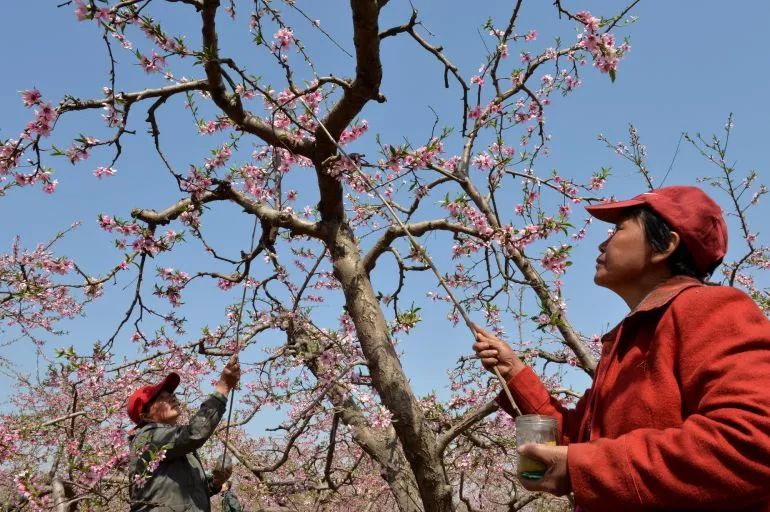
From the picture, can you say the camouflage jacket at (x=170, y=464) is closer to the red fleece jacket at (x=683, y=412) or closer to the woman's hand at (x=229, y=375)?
the woman's hand at (x=229, y=375)

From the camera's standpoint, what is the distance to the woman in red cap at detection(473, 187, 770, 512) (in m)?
0.97

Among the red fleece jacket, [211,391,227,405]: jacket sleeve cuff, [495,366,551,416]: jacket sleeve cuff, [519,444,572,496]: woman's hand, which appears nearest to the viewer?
the red fleece jacket

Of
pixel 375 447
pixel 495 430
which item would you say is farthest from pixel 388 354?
pixel 495 430

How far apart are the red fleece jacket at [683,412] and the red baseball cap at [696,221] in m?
0.12

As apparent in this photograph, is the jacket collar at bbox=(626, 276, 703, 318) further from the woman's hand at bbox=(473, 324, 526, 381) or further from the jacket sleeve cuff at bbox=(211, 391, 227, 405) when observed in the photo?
the jacket sleeve cuff at bbox=(211, 391, 227, 405)

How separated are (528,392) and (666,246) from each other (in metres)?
0.60

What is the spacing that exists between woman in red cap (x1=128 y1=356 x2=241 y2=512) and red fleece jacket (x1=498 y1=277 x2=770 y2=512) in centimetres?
228

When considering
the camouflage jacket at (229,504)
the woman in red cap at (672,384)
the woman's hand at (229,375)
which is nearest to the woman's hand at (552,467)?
the woman in red cap at (672,384)

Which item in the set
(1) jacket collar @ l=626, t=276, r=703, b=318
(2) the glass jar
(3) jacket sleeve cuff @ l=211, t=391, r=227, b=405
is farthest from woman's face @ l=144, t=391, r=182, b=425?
(1) jacket collar @ l=626, t=276, r=703, b=318

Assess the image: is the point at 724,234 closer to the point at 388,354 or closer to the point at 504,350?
the point at 504,350

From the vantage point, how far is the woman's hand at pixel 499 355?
1737 millimetres

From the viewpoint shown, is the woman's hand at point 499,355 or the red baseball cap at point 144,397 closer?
the woman's hand at point 499,355

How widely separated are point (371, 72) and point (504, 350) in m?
2.12

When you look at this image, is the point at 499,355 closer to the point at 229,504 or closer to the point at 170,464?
the point at 170,464
